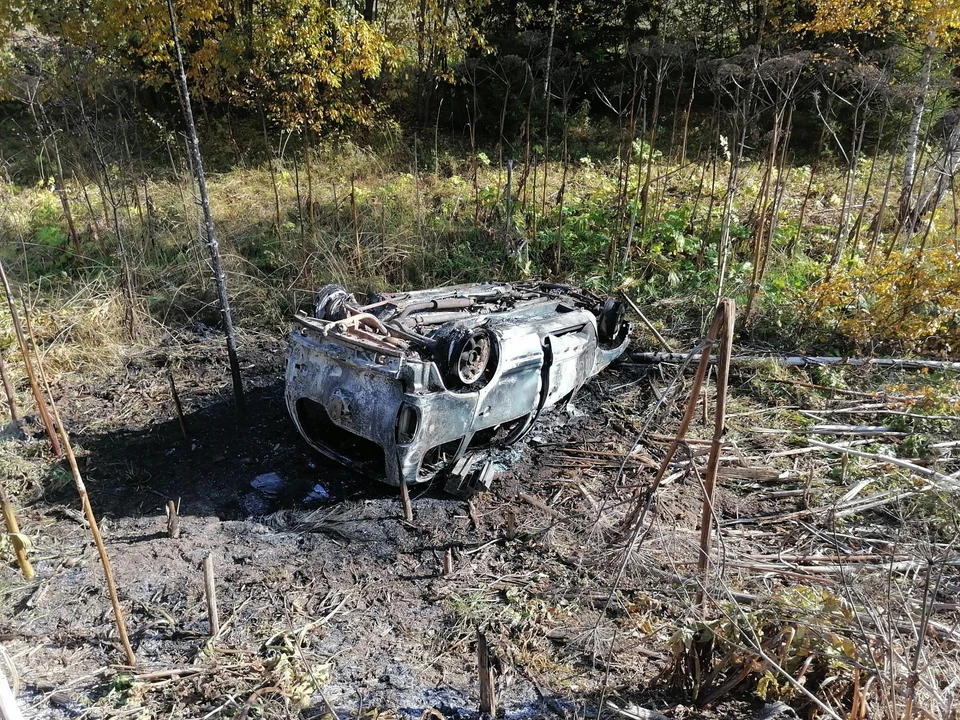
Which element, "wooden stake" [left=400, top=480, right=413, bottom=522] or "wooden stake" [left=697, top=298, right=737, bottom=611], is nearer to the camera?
"wooden stake" [left=697, top=298, right=737, bottom=611]

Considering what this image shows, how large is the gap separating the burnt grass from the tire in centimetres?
86

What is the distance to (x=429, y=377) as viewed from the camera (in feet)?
14.4

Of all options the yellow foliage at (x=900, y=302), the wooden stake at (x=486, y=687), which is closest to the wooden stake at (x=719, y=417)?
the wooden stake at (x=486, y=687)

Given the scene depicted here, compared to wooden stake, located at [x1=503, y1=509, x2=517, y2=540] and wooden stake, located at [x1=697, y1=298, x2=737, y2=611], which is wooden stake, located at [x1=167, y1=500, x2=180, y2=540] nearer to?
wooden stake, located at [x1=503, y1=509, x2=517, y2=540]

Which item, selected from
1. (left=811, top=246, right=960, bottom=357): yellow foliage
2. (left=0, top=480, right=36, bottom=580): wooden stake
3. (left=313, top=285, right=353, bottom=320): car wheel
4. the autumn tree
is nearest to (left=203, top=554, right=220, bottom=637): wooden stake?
(left=0, top=480, right=36, bottom=580): wooden stake

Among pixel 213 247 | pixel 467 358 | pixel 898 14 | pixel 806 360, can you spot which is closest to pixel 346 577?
pixel 467 358

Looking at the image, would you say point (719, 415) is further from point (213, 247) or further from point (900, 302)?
point (900, 302)

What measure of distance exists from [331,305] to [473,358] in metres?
1.24

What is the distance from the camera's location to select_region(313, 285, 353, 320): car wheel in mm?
5094

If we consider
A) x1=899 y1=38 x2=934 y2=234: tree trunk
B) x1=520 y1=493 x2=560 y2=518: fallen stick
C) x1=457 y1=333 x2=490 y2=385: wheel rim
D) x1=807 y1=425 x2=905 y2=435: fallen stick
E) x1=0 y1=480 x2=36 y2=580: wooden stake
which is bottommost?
x1=520 y1=493 x2=560 y2=518: fallen stick

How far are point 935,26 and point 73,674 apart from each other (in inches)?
434

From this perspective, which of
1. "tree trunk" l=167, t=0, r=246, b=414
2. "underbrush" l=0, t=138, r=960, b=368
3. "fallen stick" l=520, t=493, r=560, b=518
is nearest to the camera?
"fallen stick" l=520, t=493, r=560, b=518

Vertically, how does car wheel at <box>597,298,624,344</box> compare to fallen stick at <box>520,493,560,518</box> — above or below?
above

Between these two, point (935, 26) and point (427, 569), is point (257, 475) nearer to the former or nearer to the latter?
point (427, 569)
